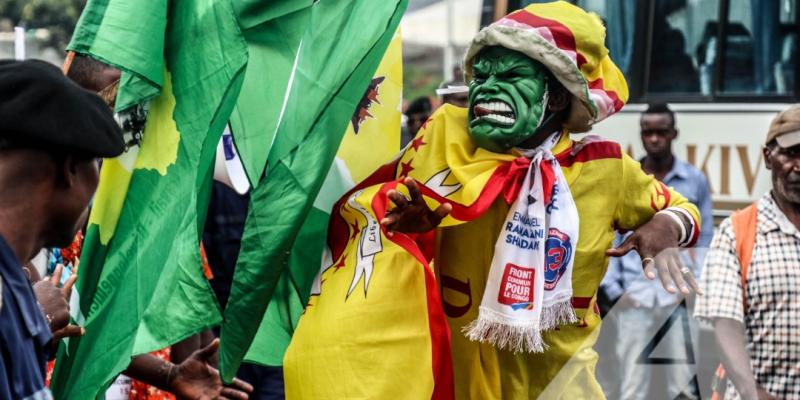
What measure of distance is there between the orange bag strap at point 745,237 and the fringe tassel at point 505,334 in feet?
4.81

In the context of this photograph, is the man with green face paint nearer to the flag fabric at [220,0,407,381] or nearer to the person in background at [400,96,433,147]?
the flag fabric at [220,0,407,381]

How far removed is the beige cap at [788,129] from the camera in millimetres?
5246

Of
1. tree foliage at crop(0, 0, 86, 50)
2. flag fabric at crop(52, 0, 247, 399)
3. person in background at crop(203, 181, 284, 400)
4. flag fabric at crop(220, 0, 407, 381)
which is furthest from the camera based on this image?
tree foliage at crop(0, 0, 86, 50)

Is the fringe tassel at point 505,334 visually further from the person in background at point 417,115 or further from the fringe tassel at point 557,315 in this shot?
the person in background at point 417,115

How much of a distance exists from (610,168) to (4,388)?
2211mm

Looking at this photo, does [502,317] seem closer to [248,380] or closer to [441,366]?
[441,366]

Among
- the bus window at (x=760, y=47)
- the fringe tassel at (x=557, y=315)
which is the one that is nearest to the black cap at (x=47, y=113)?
the fringe tassel at (x=557, y=315)

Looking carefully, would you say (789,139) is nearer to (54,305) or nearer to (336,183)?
(336,183)

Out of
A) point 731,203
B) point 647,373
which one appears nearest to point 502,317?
point 647,373

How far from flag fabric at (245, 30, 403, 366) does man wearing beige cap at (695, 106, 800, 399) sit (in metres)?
1.55

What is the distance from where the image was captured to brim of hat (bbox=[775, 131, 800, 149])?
5242mm

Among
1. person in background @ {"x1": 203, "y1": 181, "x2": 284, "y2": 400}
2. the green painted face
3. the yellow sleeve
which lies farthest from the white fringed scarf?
person in background @ {"x1": 203, "y1": 181, "x2": 284, "y2": 400}

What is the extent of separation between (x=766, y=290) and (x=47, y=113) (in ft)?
10.6

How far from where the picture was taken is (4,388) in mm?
2654
